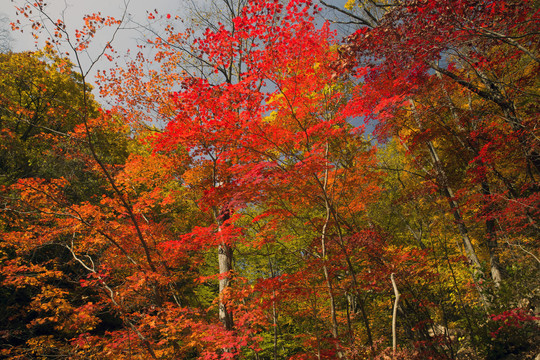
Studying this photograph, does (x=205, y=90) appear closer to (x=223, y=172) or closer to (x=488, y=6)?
(x=223, y=172)

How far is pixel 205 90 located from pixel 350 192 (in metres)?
5.06

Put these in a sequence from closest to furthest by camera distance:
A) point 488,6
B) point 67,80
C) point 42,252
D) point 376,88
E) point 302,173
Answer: point 488,6
point 302,173
point 376,88
point 42,252
point 67,80

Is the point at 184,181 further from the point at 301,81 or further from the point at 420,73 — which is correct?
the point at 420,73

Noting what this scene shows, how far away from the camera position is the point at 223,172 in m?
7.21

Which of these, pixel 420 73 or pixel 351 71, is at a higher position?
pixel 420 73

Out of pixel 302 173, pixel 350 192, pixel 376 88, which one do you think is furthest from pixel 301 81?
pixel 350 192

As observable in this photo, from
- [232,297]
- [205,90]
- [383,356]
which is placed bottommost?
[383,356]

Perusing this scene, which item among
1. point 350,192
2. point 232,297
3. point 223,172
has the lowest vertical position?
point 232,297

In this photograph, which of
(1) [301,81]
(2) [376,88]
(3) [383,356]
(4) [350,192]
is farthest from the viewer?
(4) [350,192]

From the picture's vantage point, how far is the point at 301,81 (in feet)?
18.4

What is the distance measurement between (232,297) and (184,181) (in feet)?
13.8

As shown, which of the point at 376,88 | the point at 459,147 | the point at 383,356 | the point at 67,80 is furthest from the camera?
the point at 67,80

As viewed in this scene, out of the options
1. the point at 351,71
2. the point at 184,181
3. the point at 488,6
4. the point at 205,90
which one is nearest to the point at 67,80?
the point at 184,181

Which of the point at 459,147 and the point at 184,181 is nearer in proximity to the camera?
the point at 184,181
